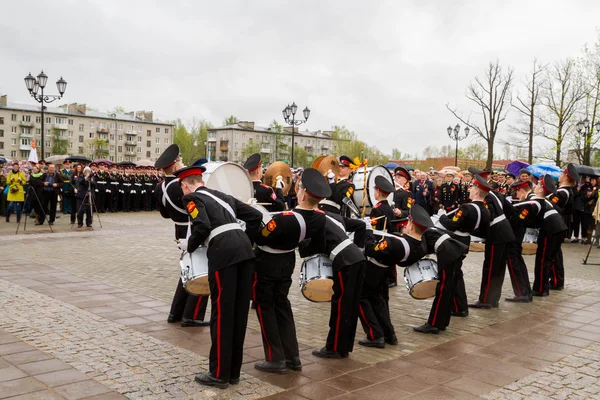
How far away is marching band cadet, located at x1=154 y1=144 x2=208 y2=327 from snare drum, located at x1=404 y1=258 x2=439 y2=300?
2.59m

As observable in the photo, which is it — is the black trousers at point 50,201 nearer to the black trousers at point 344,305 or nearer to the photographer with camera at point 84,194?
the photographer with camera at point 84,194

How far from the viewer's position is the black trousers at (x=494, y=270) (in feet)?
28.8

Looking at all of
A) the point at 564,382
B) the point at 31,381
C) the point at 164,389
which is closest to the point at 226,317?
the point at 164,389

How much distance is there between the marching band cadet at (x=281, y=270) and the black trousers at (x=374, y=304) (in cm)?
113

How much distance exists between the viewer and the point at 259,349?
6359 mm

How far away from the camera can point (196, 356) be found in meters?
5.94

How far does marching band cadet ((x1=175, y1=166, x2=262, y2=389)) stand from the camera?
5.09 meters

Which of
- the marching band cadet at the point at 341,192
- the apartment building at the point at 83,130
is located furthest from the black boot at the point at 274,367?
the apartment building at the point at 83,130

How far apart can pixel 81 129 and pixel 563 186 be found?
104492mm

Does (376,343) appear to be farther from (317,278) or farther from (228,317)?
(228,317)

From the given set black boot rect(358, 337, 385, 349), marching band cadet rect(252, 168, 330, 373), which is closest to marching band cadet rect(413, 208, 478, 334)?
black boot rect(358, 337, 385, 349)

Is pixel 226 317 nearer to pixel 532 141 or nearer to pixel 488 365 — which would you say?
pixel 488 365

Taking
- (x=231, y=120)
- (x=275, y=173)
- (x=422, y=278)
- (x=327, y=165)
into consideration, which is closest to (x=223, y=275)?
(x=422, y=278)

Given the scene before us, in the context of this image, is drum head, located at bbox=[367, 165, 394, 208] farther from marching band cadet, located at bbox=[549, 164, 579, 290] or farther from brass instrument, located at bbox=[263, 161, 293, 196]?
marching band cadet, located at bbox=[549, 164, 579, 290]
